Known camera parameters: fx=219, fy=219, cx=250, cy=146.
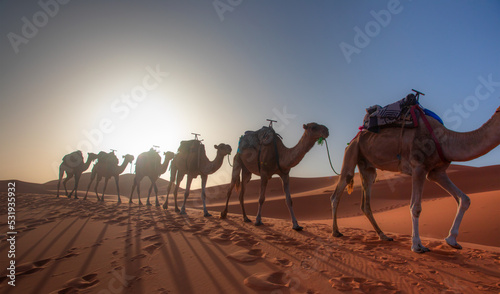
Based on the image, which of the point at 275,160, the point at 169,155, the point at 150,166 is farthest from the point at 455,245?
the point at 150,166

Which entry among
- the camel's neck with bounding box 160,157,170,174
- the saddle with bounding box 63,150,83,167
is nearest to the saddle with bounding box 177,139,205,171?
the camel's neck with bounding box 160,157,170,174

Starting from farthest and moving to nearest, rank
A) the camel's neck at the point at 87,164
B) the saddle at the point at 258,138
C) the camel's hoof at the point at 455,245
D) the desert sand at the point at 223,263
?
the camel's neck at the point at 87,164 → the saddle at the point at 258,138 → the camel's hoof at the point at 455,245 → the desert sand at the point at 223,263

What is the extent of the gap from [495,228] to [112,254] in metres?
9.91

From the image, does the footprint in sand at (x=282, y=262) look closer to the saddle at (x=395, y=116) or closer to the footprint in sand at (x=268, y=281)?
the footprint in sand at (x=268, y=281)

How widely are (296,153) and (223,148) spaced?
12.9ft

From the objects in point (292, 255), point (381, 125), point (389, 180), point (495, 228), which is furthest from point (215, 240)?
point (389, 180)

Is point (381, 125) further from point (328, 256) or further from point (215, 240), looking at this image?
point (215, 240)

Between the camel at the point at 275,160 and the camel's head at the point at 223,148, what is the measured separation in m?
0.99

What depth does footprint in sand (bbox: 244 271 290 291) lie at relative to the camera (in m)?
2.30

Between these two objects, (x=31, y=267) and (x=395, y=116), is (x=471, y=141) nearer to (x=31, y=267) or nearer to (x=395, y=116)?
(x=395, y=116)

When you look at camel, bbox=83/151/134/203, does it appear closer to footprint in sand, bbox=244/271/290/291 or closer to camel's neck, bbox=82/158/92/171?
camel's neck, bbox=82/158/92/171

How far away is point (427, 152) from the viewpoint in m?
4.26

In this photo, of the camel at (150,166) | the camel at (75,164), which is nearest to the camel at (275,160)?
the camel at (150,166)

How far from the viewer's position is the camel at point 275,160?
5.91m
